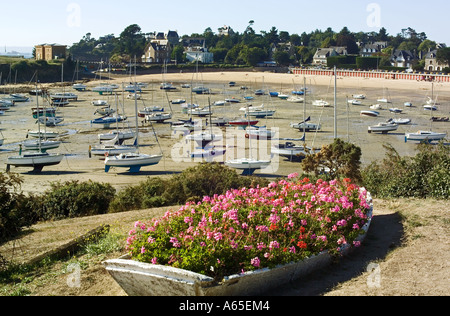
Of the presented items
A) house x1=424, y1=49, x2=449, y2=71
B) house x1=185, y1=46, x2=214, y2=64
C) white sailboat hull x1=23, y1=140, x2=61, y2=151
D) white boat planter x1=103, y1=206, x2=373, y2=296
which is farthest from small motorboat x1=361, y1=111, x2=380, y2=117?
house x1=185, y1=46, x2=214, y2=64

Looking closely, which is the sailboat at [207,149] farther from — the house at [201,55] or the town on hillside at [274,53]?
the house at [201,55]

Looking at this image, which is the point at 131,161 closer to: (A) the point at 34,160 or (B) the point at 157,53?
(A) the point at 34,160

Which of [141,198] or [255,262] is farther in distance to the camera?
[141,198]

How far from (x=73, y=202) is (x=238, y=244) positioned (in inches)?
494

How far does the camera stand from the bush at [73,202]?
20.5 m

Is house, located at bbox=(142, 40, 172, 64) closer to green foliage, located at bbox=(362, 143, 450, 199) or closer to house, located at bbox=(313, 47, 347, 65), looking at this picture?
house, located at bbox=(313, 47, 347, 65)

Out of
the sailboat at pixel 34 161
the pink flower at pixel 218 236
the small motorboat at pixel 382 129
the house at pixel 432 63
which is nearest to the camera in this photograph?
the pink flower at pixel 218 236

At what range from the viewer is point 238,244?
9633 mm

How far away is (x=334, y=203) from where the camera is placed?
11.7 metres

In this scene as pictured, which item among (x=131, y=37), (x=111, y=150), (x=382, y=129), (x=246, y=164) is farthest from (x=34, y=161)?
(x=131, y=37)

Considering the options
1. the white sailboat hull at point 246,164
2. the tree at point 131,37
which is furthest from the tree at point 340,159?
the tree at point 131,37

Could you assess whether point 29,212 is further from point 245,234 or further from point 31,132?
point 31,132

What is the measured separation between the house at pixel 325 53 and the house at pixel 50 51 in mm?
72246

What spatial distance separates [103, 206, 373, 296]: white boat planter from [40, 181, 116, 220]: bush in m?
11.2
